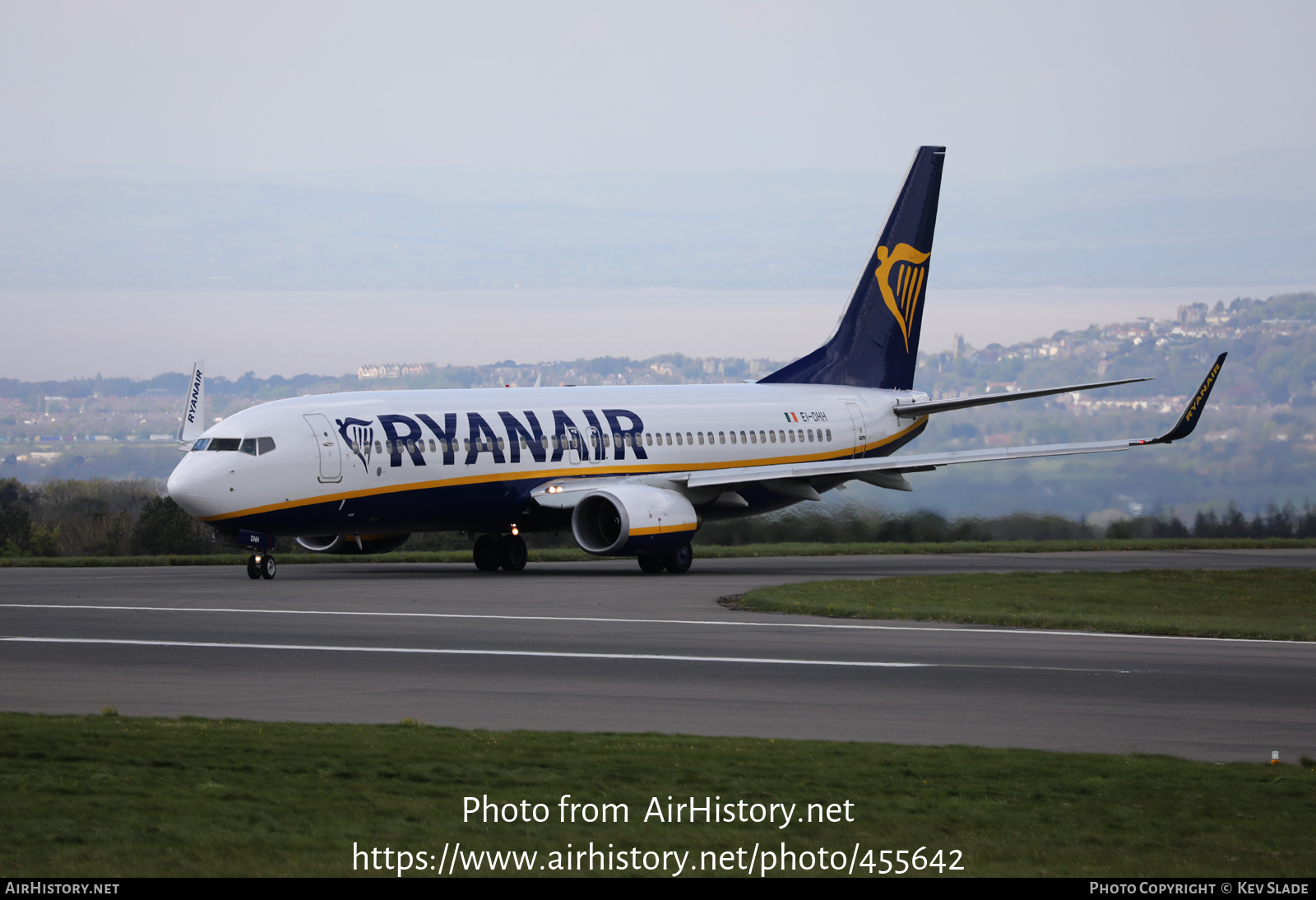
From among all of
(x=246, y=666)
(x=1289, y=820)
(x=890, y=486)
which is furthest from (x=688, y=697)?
(x=890, y=486)

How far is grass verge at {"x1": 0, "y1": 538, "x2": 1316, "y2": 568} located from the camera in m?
40.5

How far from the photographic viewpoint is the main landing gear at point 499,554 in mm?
36719

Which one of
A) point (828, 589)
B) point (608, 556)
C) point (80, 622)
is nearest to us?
point (80, 622)

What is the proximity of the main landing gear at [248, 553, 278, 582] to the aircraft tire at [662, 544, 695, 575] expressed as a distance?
877cm

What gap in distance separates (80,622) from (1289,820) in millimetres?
18482

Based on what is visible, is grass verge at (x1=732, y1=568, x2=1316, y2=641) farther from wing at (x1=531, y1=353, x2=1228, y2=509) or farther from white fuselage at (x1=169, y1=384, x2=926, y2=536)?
white fuselage at (x1=169, y1=384, x2=926, y2=536)

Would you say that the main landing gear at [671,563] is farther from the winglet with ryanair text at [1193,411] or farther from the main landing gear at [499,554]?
the winglet with ryanair text at [1193,411]

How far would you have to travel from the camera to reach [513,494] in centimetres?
3434

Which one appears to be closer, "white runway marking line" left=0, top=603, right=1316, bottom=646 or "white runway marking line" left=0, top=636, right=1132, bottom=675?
"white runway marking line" left=0, top=636, right=1132, bottom=675

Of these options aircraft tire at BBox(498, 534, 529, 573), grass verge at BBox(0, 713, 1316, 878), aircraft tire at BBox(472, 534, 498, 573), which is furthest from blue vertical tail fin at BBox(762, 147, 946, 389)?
grass verge at BBox(0, 713, 1316, 878)

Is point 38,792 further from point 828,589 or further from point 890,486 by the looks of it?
point 890,486

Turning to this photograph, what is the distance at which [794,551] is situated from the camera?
44.8 meters

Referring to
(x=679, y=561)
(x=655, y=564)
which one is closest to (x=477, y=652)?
(x=679, y=561)

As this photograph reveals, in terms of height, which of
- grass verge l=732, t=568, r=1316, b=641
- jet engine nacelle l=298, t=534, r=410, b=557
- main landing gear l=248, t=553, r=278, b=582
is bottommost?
grass verge l=732, t=568, r=1316, b=641
